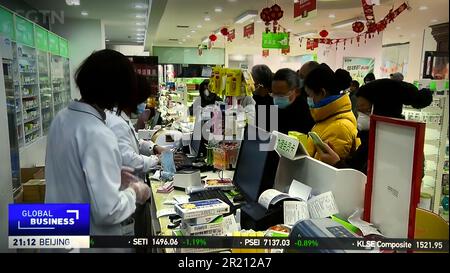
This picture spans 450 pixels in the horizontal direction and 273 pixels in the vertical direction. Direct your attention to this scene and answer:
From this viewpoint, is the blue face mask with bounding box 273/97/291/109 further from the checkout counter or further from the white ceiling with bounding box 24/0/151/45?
the white ceiling with bounding box 24/0/151/45

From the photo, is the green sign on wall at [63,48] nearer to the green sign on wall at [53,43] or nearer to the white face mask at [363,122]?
the green sign on wall at [53,43]

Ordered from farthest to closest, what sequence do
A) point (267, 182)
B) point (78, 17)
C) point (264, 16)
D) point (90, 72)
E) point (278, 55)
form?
point (278, 55)
point (78, 17)
point (264, 16)
point (267, 182)
point (90, 72)

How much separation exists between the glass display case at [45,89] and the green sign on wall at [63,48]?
1.03m

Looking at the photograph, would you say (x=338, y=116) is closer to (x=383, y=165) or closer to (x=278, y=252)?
(x=383, y=165)

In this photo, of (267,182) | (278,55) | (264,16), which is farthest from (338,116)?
(278,55)

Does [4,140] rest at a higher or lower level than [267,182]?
higher

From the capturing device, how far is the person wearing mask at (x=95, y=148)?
972 mm

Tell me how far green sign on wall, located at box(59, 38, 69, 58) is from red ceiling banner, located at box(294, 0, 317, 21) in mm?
4461

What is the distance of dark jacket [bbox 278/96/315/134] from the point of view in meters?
2.37

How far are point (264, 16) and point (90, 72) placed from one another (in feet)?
17.0

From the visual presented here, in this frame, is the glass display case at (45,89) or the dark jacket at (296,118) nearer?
the dark jacket at (296,118)

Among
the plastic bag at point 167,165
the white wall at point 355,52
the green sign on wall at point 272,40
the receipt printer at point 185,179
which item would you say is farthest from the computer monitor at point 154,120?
the white wall at point 355,52

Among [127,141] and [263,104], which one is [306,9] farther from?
[127,141]

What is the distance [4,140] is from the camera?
56.7 inches
